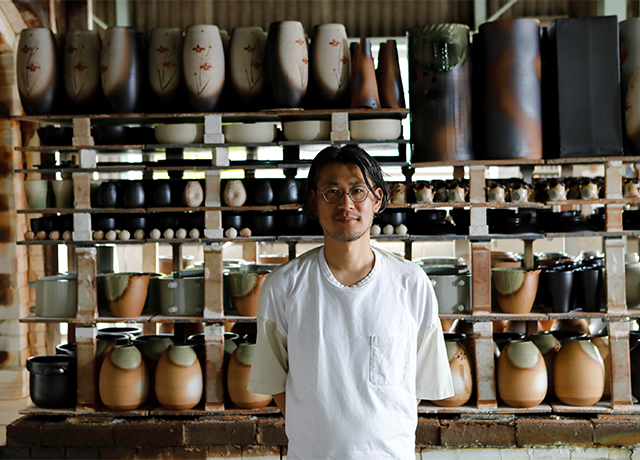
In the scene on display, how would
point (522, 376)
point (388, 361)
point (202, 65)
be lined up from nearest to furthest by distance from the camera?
1. point (388, 361)
2. point (522, 376)
3. point (202, 65)

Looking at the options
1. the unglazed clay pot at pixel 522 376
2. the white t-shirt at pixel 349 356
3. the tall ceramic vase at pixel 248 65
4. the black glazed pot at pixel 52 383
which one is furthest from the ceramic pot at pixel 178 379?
the unglazed clay pot at pixel 522 376

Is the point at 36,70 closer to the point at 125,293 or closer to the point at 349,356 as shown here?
the point at 125,293

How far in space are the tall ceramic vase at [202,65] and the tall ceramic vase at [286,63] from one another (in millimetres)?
268

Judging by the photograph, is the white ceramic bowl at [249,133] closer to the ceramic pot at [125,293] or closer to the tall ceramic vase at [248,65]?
the tall ceramic vase at [248,65]

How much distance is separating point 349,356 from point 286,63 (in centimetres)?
187

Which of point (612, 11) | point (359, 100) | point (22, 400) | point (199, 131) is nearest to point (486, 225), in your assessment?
point (359, 100)

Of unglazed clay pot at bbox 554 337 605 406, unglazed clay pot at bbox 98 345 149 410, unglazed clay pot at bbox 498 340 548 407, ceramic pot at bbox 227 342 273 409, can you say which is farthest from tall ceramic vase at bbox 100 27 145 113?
unglazed clay pot at bbox 554 337 605 406

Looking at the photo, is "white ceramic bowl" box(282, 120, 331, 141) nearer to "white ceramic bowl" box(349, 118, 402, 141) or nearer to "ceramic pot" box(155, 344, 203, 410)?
"white ceramic bowl" box(349, 118, 402, 141)

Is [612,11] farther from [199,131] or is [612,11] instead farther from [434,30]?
[199,131]

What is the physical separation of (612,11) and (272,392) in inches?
173

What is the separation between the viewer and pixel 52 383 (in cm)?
295

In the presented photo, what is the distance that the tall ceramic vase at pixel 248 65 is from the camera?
9.81 feet

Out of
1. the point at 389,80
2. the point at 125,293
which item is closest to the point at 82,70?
the point at 125,293

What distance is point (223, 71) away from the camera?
2998mm
